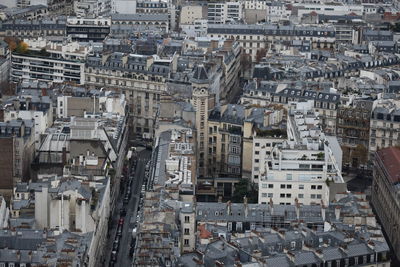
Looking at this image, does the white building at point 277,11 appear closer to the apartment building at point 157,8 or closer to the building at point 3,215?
the apartment building at point 157,8

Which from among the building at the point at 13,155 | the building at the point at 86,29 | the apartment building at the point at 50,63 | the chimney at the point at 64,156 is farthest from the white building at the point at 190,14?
the chimney at the point at 64,156

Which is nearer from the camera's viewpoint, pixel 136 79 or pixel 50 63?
pixel 136 79

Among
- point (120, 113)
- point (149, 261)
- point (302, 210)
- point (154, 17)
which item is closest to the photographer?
point (149, 261)

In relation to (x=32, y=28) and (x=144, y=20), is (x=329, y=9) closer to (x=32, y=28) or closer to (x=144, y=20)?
(x=144, y=20)

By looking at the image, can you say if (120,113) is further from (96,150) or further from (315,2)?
(315,2)

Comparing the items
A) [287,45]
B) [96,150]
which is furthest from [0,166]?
[287,45]

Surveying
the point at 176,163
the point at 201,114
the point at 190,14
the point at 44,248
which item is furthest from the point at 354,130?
the point at 190,14
